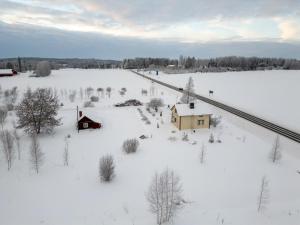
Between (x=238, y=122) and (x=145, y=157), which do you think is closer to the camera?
(x=145, y=157)

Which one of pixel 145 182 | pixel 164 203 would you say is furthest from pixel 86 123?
pixel 164 203

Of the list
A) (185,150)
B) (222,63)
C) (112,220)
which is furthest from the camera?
(222,63)

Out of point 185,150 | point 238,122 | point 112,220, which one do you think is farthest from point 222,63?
point 112,220

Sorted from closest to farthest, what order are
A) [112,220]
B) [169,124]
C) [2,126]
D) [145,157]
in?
[112,220] < [145,157] < [2,126] < [169,124]

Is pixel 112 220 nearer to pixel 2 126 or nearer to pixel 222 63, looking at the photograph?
pixel 2 126

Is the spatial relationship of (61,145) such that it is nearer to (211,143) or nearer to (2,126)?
(2,126)

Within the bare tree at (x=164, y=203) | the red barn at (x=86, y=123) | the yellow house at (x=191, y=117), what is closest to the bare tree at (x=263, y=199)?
the bare tree at (x=164, y=203)

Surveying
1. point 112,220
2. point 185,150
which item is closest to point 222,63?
point 185,150

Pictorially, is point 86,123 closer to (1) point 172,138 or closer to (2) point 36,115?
(2) point 36,115
